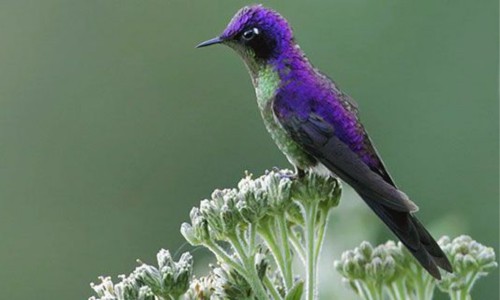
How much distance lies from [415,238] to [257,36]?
4.19 ft

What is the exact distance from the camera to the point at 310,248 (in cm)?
418

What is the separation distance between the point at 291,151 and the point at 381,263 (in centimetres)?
Result: 66

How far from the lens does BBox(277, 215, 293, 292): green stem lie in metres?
4.07

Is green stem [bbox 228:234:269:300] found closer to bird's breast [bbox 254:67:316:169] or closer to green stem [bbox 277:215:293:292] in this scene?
green stem [bbox 277:215:293:292]

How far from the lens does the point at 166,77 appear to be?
55.5ft

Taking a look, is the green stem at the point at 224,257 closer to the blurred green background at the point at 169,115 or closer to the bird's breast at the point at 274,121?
the bird's breast at the point at 274,121

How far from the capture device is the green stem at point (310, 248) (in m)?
3.95

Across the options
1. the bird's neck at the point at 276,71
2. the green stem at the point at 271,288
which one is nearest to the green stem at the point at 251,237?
the green stem at the point at 271,288

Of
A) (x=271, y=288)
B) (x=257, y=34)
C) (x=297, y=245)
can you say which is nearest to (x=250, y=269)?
(x=271, y=288)

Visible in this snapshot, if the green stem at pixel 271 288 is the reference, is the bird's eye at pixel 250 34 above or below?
above

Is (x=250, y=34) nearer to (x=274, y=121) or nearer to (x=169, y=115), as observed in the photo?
(x=274, y=121)

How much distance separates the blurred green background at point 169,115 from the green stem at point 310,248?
14.1ft

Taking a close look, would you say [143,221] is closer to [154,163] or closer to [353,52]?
[154,163]

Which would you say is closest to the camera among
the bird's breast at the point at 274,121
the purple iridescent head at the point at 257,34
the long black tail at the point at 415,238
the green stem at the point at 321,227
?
the long black tail at the point at 415,238
